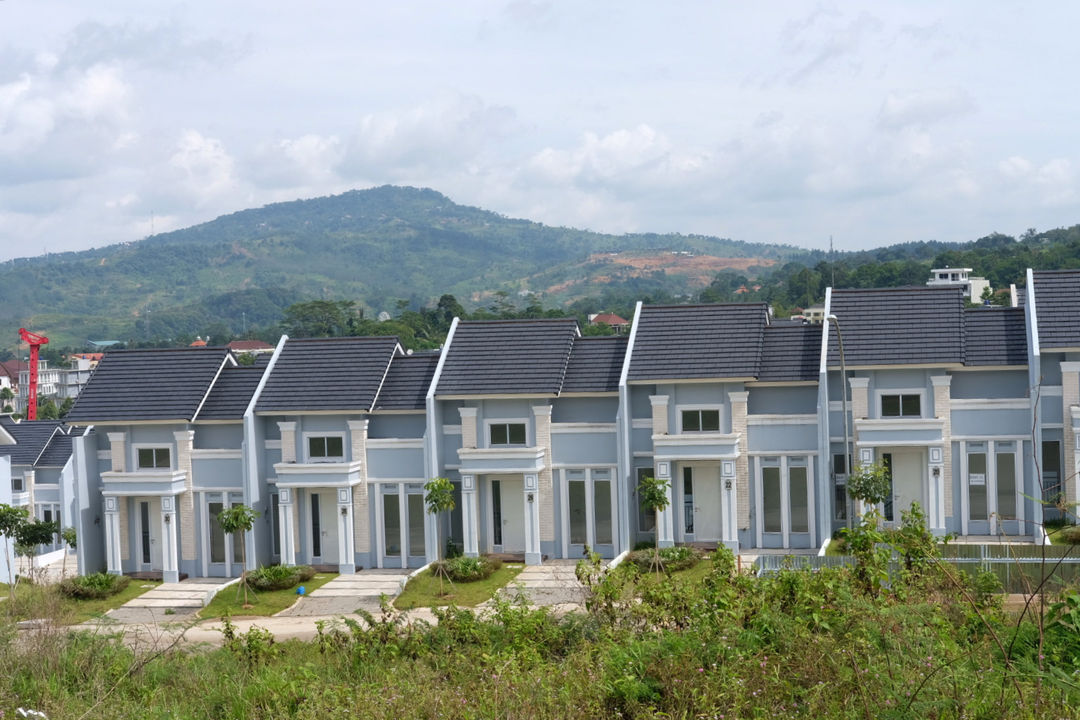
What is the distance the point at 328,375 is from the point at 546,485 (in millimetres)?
6820

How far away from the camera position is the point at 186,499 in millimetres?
31953

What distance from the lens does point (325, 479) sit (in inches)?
1203

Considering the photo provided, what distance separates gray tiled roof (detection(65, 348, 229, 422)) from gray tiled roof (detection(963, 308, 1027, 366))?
66.9 feet

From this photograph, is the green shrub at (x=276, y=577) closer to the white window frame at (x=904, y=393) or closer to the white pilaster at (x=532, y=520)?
the white pilaster at (x=532, y=520)

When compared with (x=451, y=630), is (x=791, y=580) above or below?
above

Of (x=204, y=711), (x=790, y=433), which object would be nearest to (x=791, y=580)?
(x=204, y=711)

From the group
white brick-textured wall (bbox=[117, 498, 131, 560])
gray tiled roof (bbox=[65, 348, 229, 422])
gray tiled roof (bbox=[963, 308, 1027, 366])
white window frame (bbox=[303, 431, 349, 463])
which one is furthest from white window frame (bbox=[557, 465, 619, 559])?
white brick-textured wall (bbox=[117, 498, 131, 560])

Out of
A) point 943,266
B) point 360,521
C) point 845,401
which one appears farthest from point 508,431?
point 943,266

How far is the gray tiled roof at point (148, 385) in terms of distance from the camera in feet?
105

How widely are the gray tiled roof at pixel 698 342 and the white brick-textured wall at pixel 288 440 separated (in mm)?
9255

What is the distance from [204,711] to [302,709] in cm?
168

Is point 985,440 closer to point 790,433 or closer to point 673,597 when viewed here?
point 790,433

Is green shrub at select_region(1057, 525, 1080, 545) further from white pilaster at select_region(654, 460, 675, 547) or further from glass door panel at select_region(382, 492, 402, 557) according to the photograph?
glass door panel at select_region(382, 492, 402, 557)

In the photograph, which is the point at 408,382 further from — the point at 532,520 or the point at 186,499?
the point at 186,499
